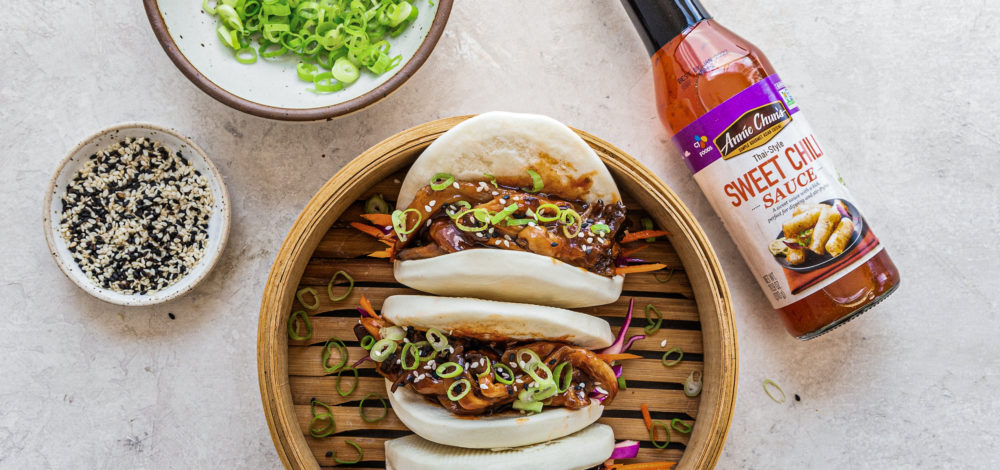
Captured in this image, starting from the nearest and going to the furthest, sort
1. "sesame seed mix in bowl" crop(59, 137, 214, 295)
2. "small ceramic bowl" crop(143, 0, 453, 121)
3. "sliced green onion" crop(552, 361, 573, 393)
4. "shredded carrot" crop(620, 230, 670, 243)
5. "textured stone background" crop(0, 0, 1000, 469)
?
"sliced green onion" crop(552, 361, 573, 393)
"small ceramic bowl" crop(143, 0, 453, 121)
"shredded carrot" crop(620, 230, 670, 243)
"sesame seed mix in bowl" crop(59, 137, 214, 295)
"textured stone background" crop(0, 0, 1000, 469)

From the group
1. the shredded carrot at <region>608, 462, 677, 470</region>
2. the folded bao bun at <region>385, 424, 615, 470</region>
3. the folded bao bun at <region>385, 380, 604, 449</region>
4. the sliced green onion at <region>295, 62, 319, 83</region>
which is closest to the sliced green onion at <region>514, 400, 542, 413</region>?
the folded bao bun at <region>385, 380, 604, 449</region>

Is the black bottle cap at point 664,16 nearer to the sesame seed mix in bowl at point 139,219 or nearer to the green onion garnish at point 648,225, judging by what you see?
the green onion garnish at point 648,225

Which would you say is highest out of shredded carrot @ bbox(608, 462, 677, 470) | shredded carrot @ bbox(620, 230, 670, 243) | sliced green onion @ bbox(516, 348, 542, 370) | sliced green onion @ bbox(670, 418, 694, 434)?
sliced green onion @ bbox(516, 348, 542, 370)

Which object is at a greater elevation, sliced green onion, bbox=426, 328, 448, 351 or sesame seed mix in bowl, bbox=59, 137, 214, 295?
sesame seed mix in bowl, bbox=59, 137, 214, 295

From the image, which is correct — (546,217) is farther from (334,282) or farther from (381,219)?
(334,282)

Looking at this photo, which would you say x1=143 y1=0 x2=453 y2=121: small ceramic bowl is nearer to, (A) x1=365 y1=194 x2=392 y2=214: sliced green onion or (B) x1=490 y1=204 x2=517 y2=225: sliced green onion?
(A) x1=365 y1=194 x2=392 y2=214: sliced green onion

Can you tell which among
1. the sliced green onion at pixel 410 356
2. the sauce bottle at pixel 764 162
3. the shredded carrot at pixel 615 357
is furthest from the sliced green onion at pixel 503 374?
the sauce bottle at pixel 764 162

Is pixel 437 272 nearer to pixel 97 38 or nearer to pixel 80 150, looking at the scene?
pixel 80 150

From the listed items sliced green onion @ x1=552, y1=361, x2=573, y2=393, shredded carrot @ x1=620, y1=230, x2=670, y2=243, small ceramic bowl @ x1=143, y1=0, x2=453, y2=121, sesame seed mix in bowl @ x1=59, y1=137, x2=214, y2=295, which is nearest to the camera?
sliced green onion @ x1=552, y1=361, x2=573, y2=393
